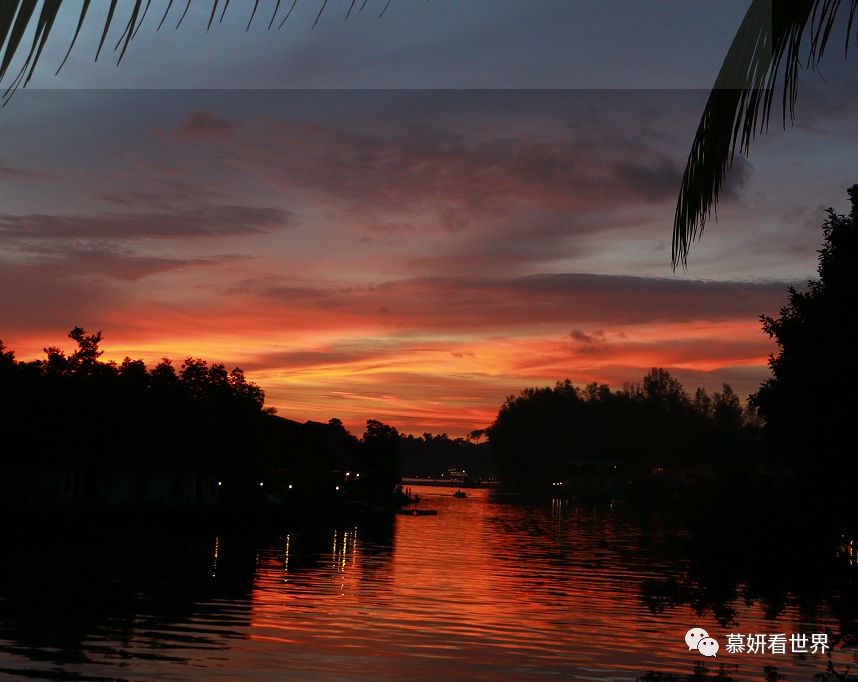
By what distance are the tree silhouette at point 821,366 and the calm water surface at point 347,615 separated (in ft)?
8.44

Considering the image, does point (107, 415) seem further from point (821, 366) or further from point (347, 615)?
point (821, 366)

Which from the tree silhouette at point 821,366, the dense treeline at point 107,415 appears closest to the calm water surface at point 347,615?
the tree silhouette at point 821,366

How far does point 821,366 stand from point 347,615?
20291mm

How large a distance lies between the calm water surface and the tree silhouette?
8.44 ft

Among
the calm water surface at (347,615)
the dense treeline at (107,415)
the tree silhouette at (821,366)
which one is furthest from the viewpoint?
the dense treeline at (107,415)

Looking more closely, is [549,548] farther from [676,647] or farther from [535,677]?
[535,677]

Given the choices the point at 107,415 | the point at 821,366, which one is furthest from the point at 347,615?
the point at 107,415

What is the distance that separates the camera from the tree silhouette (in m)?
13.1

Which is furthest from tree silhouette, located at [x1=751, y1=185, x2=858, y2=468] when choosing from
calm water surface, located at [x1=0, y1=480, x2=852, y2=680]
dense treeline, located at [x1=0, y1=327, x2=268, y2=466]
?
dense treeline, located at [x1=0, y1=327, x2=268, y2=466]

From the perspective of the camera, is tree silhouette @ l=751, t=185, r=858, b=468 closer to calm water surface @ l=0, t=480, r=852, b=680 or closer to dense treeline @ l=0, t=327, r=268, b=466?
calm water surface @ l=0, t=480, r=852, b=680

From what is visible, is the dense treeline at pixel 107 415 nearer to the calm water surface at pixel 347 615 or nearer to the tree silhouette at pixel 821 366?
the calm water surface at pixel 347 615

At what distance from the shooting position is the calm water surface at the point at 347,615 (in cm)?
2123

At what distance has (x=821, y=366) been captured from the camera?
13.3m

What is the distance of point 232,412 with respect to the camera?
253 feet
